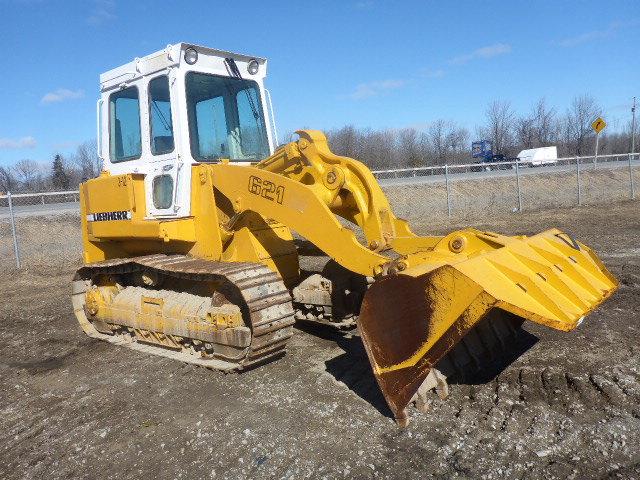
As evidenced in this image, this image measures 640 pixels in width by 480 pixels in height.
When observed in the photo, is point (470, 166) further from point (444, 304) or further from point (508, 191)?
point (444, 304)

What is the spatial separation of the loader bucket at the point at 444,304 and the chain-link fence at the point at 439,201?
1229 cm

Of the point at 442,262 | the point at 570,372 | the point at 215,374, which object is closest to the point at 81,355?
the point at 215,374

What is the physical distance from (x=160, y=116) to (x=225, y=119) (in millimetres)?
718

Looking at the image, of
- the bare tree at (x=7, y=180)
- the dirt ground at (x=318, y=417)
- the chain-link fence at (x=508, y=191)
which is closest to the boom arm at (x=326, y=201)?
the dirt ground at (x=318, y=417)

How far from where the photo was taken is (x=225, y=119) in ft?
21.0

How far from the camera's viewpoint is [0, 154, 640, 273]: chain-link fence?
15578 mm

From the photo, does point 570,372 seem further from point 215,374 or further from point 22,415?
point 22,415

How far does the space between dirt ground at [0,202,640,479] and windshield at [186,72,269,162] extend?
2289 millimetres

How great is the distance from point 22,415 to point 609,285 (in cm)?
544

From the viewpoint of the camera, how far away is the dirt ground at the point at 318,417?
3.62 meters

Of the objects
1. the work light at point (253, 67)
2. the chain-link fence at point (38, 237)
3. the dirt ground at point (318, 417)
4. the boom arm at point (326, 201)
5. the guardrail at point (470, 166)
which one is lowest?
the dirt ground at point (318, 417)

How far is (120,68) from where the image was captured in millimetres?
6645

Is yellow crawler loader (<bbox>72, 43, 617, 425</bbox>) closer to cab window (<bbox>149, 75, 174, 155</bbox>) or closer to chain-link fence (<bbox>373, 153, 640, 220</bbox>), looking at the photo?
cab window (<bbox>149, 75, 174, 155</bbox>)

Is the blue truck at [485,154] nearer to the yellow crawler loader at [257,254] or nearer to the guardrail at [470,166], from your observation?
the guardrail at [470,166]
